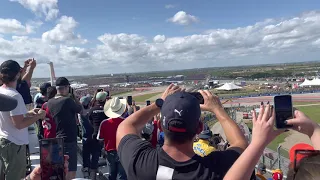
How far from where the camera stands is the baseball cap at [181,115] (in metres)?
1.64

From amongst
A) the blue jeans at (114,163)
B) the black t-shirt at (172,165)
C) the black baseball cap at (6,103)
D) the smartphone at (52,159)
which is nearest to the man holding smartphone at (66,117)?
the blue jeans at (114,163)

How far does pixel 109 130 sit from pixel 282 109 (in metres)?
3.18

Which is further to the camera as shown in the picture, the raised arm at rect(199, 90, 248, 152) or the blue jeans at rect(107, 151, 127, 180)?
the blue jeans at rect(107, 151, 127, 180)

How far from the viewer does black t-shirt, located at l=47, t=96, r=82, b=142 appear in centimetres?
448

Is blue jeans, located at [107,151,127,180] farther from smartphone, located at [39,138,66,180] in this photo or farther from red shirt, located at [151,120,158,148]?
smartphone, located at [39,138,66,180]

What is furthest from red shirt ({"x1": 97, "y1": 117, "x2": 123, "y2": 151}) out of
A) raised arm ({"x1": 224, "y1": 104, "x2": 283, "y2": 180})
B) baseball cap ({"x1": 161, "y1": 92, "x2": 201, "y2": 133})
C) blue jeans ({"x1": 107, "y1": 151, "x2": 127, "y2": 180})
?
raised arm ({"x1": 224, "y1": 104, "x2": 283, "y2": 180})

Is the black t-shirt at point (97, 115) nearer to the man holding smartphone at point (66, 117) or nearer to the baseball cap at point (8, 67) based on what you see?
the man holding smartphone at point (66, 117)

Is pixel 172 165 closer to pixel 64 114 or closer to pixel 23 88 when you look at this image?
pixel 64 114

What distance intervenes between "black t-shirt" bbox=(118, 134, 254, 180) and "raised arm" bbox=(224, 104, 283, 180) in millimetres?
217

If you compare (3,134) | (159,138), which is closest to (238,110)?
(159,138)

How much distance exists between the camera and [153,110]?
2.17 m

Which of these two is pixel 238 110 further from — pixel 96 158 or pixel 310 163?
pixel 310 163

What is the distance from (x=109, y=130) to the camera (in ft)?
14.8

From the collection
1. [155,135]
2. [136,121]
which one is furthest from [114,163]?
[136,121]
